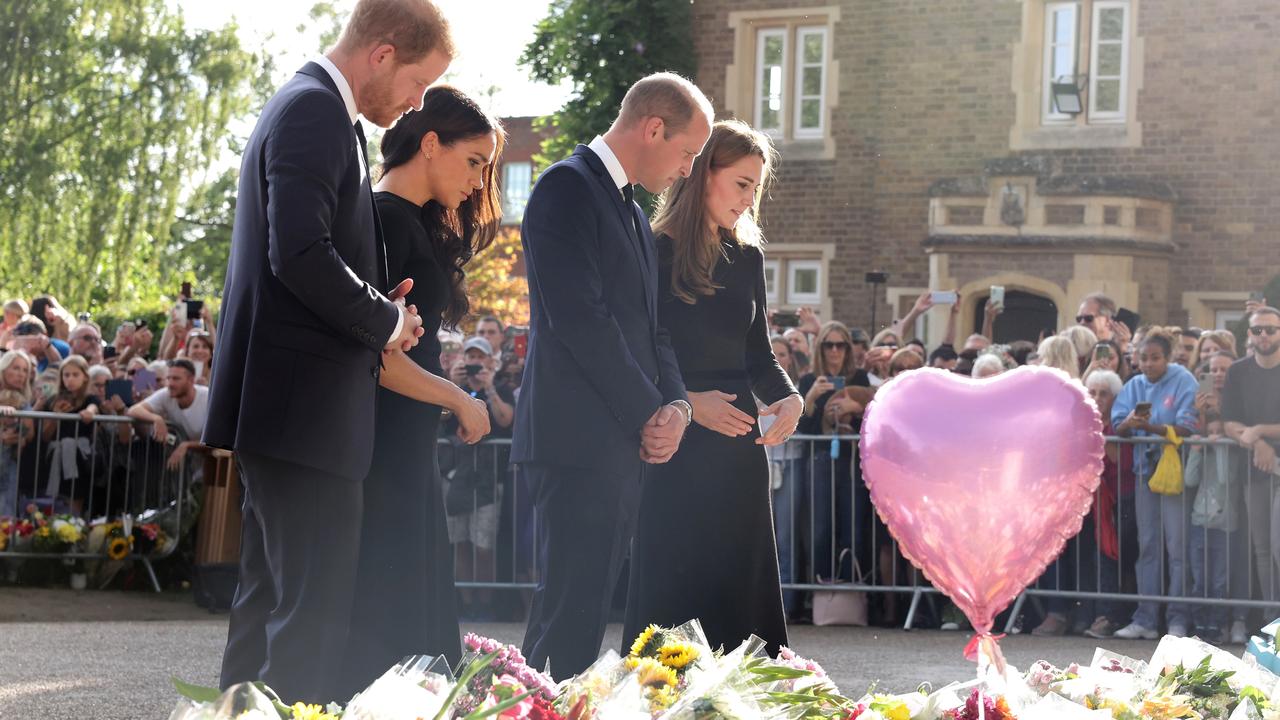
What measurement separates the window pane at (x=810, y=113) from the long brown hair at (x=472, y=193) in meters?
19.4

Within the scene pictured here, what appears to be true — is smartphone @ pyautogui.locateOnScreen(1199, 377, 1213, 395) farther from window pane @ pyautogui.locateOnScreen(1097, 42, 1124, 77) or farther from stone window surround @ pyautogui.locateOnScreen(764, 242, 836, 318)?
window pane @ pyautogui.locateOnScreen(1097, 42, 1124, 77)

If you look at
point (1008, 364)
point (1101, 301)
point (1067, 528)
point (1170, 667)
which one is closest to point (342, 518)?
point (1170, 667)

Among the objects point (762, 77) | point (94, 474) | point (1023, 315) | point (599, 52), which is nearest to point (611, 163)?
point (94, 474)

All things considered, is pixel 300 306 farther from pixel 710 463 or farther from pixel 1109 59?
pixel 1109 59

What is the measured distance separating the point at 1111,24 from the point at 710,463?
744 inches

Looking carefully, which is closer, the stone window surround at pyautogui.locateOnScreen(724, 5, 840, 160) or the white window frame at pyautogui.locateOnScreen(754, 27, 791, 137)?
the stone window surround at pyautogui.locateOnScreen(724, 5, 840, 160)

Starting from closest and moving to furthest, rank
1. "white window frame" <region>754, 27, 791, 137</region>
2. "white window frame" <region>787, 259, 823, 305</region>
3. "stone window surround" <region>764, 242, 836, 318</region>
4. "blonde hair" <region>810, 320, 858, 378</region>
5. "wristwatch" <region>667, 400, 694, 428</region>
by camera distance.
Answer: "wristwatch" <region>667, 400, 694, 428</region>, "blonde hair" <region>810, 320, 858, 378</region>, "stone window surround" <region>764, 242, 836, 318</region>, "white window frame" <region>787, 259, 823, 305</region>, "white window frame" <region>754, 27, 791, 137</region>

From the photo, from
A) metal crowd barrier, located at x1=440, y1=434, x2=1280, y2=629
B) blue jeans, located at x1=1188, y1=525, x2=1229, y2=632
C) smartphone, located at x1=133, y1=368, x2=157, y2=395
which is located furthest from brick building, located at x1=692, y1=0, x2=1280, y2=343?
smartphone, located at x1=133, y1=368, x2=157, y2=395

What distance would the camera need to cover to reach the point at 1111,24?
72.9ft

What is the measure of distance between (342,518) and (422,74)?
3.17 feet

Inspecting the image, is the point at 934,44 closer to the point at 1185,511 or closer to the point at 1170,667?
the point at 1185,511

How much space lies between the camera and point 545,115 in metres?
23.9

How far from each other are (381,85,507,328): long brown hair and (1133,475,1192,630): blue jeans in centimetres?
672

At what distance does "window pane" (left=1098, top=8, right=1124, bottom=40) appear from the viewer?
22156 mm
